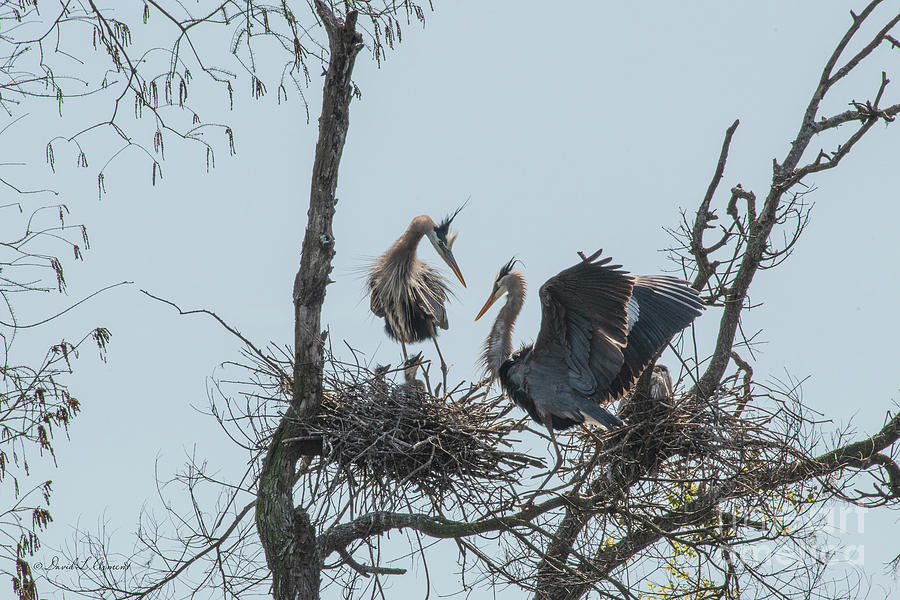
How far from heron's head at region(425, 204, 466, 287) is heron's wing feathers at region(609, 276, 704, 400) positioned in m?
1.80

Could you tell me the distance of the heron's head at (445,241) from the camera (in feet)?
25.3

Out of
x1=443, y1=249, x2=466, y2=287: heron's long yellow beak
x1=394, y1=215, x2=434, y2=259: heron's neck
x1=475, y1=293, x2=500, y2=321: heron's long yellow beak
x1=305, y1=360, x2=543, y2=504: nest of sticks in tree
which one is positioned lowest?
x1=305, y1=360, x2=543, y2=504: nest of sticks in tree

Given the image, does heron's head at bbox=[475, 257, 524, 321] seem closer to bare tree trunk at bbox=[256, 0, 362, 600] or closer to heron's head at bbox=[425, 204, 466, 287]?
heron's head at bbox=[425, 204, 466, 287]

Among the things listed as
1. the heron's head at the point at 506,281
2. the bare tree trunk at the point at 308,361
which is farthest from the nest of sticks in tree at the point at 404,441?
the heron's head at the point at 506,281

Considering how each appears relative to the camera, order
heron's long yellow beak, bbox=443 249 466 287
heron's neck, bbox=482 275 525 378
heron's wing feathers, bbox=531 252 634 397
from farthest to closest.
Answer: heron's long yellow beak, bbox=443 249 466 287, heron's neck, bbox=482 275 525 378, heron's wing feathers, bbox=531 252 634 397

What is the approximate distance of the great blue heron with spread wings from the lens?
5.50 metres

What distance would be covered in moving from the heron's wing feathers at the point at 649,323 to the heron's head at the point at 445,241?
1798 millimetres

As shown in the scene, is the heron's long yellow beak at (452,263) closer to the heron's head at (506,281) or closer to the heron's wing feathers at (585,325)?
the heron's head at (506,281)

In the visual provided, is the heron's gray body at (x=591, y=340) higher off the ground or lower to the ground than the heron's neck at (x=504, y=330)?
lower

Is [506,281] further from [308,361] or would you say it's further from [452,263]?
[308,361]

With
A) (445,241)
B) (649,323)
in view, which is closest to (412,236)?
(445,241)

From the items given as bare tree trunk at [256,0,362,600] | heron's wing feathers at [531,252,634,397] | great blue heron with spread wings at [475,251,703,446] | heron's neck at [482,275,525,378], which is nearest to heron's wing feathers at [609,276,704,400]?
great blue heron with spread wings at [475,251,703,446]

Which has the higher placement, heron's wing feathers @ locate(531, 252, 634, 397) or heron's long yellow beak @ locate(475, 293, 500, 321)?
heron's long yellow beak @ locate(475, 293, 500, 321)

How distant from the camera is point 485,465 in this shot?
5469 mm
